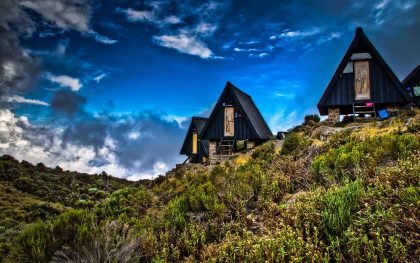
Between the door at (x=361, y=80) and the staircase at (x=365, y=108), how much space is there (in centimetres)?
42

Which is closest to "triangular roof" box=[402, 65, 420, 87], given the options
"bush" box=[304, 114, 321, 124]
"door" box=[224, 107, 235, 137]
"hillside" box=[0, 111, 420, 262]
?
"bush" box=[304, 114, 321, 124]

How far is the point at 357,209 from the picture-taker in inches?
211

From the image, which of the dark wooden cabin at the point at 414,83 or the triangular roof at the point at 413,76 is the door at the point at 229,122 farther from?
the triangular roof at the point at 413,76

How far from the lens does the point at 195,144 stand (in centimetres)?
3641

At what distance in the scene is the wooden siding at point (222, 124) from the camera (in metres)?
25.3

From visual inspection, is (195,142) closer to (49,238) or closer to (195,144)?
(195,144)

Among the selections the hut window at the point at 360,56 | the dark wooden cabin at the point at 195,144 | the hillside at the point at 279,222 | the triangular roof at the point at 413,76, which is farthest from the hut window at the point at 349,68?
the dark wooden cabin at the point at 195,144

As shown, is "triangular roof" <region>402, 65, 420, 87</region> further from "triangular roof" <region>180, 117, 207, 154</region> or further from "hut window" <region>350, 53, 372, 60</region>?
"triangular roof" <region>180, 117, 207, 154</region>

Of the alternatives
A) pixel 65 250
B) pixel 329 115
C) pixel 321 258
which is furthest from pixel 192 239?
pixel 329 115

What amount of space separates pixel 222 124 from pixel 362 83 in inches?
410

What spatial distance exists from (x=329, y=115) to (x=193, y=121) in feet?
56.9

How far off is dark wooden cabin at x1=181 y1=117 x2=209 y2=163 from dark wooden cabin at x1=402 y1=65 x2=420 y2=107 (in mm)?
19146

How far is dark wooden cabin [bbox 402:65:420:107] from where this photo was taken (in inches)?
1013

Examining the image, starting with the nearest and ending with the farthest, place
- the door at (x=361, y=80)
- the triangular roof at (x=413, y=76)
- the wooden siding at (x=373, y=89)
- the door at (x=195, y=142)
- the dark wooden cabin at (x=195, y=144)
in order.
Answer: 1. the wooden siding at (x=373, y=89)
2. the door at (x=361, y=80)
3. the triangular roof at (x=413, y=76)
4. the dark wooden cabin at (x=195, y=144)
5. the door at (x=195, y=142)
